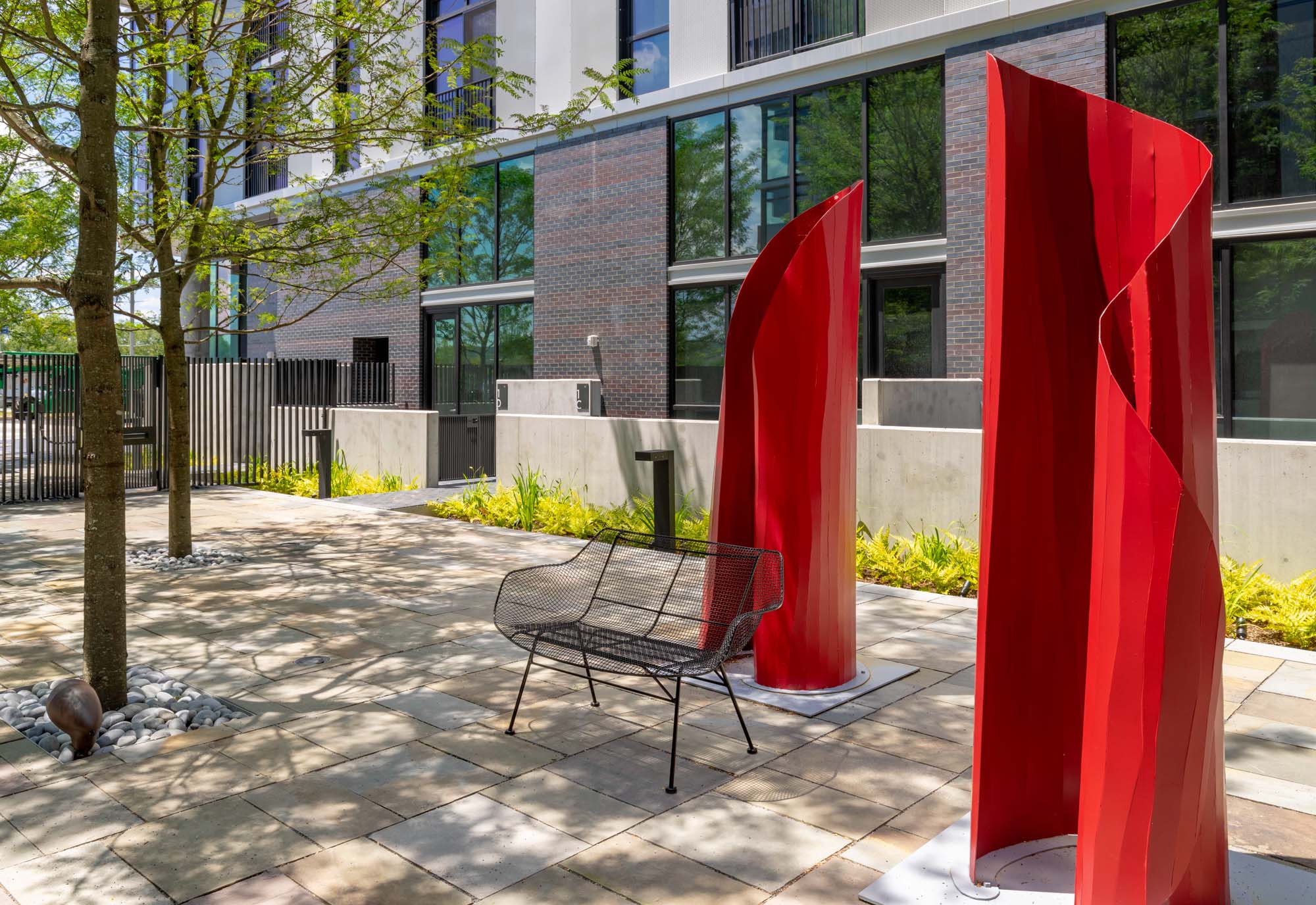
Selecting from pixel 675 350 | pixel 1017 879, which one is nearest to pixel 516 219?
pixel 675 350

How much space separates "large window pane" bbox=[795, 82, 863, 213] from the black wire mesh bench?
7.74 m

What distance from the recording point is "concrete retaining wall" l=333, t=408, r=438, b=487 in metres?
15.2

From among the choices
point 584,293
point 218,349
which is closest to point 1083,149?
point 584,293

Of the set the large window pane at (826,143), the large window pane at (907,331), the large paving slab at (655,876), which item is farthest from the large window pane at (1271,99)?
A: the large paving slab at (655,876)

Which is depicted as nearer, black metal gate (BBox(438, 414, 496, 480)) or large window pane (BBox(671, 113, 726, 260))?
large window pane (BBox(671, 113, 726, 260))

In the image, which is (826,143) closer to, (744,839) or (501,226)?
(501,226)

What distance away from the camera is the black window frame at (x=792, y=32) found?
1292 cm

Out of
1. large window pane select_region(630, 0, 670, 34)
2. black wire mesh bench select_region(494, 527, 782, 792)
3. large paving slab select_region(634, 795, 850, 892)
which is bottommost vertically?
large paving slab select_region(634, 795, 850, 892)

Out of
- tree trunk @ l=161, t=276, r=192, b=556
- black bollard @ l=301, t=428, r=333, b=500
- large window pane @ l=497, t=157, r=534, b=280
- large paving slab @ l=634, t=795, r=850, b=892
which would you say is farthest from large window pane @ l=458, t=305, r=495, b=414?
large paving slab @ l=634, t=795, r=850, b=892

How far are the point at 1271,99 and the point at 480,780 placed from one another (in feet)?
34.2

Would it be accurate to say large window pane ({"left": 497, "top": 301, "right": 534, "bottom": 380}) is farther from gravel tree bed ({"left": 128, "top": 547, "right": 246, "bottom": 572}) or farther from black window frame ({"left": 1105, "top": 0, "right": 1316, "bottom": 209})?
black window frame ({"left": 1105, "top": 0, "right": 1316, "bottom": 209})

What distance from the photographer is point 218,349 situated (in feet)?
80.5

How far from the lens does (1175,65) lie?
416 inches

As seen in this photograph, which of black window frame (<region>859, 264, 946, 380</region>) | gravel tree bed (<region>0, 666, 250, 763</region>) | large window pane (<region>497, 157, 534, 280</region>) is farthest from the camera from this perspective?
large window pane (<region>497, 157, 534, 280</region>)
